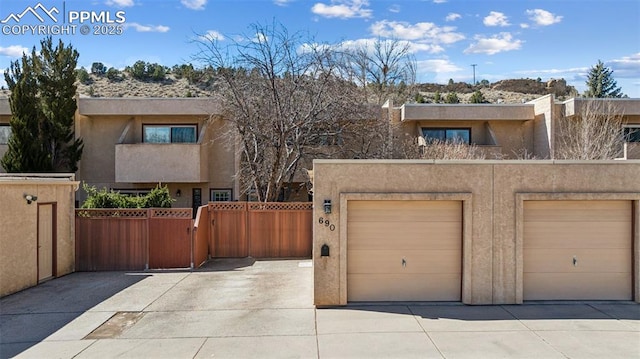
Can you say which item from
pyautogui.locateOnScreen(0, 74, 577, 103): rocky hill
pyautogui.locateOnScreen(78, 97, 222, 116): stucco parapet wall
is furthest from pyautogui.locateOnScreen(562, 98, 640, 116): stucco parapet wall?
pyautogui.locateOnScreen(0, 74, 577, 103): rocky hill

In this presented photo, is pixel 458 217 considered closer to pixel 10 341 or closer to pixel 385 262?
pixel 385 262

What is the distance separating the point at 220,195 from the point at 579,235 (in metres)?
15.3

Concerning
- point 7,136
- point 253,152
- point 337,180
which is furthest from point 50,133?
point 337,180

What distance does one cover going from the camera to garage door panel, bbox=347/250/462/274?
9297 mm

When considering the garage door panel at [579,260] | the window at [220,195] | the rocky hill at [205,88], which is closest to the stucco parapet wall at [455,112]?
the window at [220,195]

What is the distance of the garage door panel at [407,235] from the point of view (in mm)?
9328

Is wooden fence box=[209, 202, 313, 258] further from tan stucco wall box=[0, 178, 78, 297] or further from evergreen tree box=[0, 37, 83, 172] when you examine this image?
evergreen tree box=[0, 37, 83, 172]

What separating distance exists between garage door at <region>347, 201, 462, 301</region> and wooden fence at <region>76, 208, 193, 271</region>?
20.6 ft

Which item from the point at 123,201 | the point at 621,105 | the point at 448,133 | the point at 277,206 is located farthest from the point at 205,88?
the point at 621,105

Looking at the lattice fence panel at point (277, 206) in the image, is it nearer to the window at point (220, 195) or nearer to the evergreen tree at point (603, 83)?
the window at point (220, 195)

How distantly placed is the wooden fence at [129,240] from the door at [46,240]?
1.02 m

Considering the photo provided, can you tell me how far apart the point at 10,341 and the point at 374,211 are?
23.6ft

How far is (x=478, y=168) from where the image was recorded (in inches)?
363

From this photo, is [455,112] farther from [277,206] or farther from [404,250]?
[404,250]
